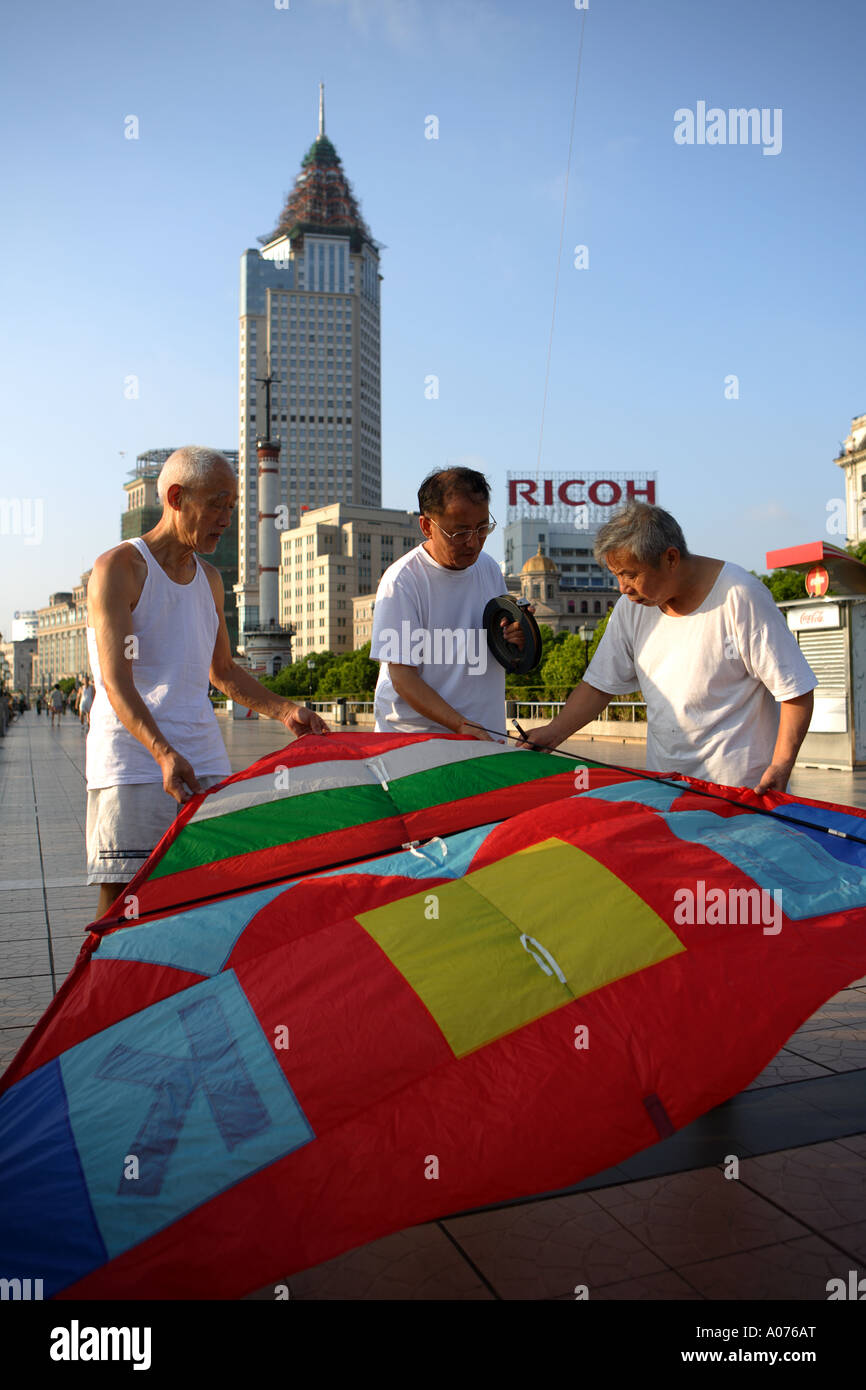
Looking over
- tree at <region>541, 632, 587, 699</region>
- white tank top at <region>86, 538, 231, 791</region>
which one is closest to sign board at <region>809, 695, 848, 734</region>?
white tank top at <region>86, 538, 231, 791</region>

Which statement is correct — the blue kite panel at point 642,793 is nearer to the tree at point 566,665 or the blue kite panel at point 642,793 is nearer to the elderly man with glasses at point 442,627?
the elderly man with glasses at point 442,627

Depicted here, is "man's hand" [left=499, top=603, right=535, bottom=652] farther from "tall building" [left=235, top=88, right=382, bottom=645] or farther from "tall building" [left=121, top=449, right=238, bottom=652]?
"tall building" [left=235, top=88, right=382, bottom=645]

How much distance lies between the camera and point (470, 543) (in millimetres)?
3549

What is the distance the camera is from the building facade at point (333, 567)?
134m

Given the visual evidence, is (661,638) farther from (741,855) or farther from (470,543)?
(741,855)

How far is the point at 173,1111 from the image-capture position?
2.07 metres

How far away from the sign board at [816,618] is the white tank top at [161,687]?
13.5 metres

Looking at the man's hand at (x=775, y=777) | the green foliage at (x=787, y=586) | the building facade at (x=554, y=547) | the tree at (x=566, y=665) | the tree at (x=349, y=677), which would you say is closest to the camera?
the man's hand at (x=775, y=777)

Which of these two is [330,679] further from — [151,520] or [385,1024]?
[385,1024]

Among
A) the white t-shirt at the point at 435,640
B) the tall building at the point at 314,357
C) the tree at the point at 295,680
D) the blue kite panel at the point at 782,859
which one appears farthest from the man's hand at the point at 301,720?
the tall building at the point at 314,357

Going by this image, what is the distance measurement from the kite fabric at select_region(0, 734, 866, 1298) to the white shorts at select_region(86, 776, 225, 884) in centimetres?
20

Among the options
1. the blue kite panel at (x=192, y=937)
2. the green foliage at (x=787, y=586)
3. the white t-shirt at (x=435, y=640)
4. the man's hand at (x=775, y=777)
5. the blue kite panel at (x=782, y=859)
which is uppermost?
the green foliage at (x=787, y=586)

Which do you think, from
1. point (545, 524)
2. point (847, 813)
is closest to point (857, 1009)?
point (847, 813)

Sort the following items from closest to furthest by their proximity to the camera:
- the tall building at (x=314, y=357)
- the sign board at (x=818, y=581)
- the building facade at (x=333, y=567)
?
the sign board at (x=818, y=581)
the building facade at (x=333, y=567)
the tall building at (x=314, y=357)
